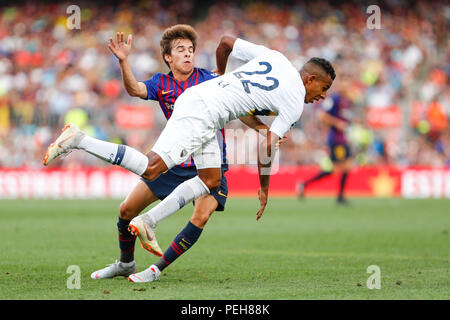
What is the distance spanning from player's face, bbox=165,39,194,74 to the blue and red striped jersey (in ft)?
0.33

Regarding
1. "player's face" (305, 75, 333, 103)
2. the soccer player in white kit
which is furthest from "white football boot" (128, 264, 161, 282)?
"player's face" (305, 75, 333, 103)

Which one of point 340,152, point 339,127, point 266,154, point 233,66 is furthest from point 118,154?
point 233,66

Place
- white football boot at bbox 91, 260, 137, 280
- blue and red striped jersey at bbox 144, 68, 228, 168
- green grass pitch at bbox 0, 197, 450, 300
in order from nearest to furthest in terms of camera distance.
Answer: green grass pitch at bbox 0, 197, 450, 300 → white football boot at bbox 91, 260, 137, 280 → blue and red striped jersey at bbox 144, 68, 228, 168

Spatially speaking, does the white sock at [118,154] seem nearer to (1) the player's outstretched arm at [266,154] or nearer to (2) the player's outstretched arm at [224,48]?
(1) the player's outstretched arm at [266,154]

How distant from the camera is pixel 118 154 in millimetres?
5590

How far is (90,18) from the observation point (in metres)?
25.8

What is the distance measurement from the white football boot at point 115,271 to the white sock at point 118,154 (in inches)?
43.5

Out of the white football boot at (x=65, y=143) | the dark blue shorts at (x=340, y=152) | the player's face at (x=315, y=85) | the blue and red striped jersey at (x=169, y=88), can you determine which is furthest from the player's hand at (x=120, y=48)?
the dark blue shorts at (x=340, y=152)

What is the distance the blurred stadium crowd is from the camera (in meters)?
20.5

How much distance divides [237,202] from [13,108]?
311 inches

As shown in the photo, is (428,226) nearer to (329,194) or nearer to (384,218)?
(384,218)

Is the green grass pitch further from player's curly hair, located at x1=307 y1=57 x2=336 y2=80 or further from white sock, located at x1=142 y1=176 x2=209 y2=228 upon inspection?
player's curly hair, located at x1=307 y1=57 x2=336 y2=80

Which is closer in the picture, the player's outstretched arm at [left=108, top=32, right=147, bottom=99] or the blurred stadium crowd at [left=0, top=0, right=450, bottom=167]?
the player's outstretched arm at [left=108, top=32, right=147, bottom=99]
